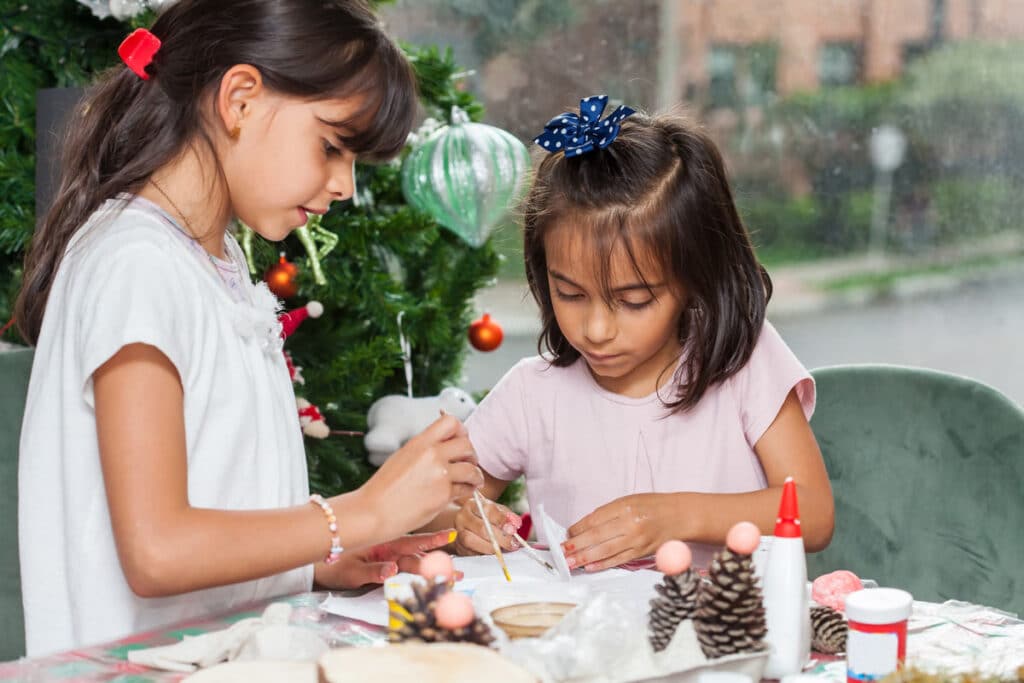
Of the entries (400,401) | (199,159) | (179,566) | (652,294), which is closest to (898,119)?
(400,401)

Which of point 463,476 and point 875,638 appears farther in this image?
point 463,476

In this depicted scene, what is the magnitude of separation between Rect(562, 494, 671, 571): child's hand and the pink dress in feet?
0.67

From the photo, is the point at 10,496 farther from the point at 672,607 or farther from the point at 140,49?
the point at 672,607

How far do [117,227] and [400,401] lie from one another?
3.41ft

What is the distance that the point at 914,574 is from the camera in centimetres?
164

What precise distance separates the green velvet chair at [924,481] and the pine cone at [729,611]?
80cm

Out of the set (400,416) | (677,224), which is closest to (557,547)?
(677,224)

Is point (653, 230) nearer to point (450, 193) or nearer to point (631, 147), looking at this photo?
point (631, 147)

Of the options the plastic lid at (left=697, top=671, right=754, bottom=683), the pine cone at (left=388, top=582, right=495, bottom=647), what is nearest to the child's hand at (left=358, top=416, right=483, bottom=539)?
the pine cone at (left=388, top=582, right=495, bottom=647)

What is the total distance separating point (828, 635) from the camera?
99cm

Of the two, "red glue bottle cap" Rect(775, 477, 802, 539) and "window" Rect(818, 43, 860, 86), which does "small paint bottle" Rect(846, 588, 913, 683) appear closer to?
"red glue bottle cap" Rect(775, 477, 802, 539)

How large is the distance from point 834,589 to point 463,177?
120 centimetres

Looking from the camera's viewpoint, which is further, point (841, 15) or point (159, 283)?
point (841, 15)

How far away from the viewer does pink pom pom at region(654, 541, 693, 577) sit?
2.99 ft
